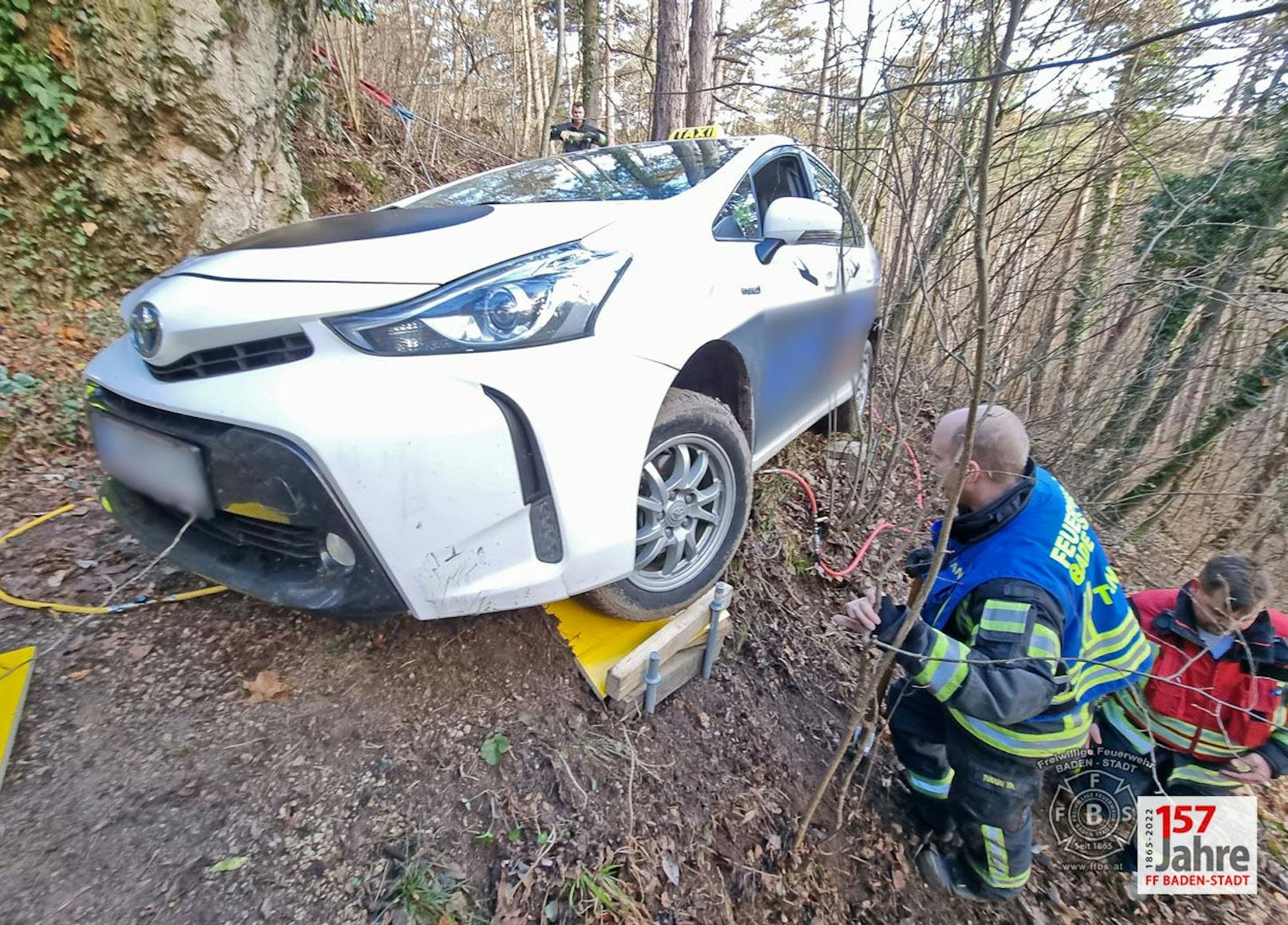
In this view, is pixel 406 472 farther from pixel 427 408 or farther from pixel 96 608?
pixel 96 608

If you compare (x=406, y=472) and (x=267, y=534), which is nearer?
(x=406, y=472)

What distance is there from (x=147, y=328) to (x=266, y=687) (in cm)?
103

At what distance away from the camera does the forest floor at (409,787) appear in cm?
137

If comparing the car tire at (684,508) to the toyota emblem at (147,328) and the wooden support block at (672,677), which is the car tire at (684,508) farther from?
the toyota emblem at (147,328)

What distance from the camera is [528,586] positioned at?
60.2 inches

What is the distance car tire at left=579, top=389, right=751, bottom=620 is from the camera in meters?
1.86

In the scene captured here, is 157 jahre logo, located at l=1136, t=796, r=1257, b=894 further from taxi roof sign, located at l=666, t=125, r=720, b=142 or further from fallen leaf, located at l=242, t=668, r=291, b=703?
Answer: taxi roof sign, located at l=666, t=125, r=720, b=142

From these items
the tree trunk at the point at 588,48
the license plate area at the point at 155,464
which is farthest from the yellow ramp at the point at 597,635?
the tree trunk at the point at 588,48

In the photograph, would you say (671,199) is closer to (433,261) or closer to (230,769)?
(433,261)

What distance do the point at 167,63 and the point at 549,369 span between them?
11.7 feet

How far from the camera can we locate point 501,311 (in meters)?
1.47

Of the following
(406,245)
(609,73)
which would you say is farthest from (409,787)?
(609,73)

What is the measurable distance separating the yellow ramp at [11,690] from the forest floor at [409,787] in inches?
1.4

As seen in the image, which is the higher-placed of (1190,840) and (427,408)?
(427,408)
